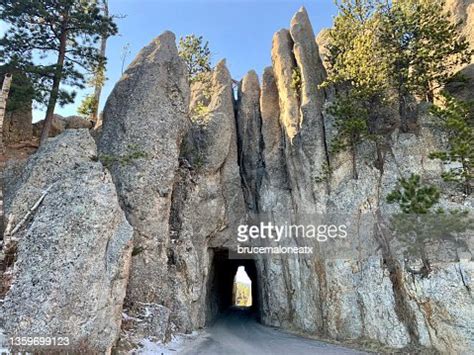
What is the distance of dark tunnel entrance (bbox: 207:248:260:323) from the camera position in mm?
24953

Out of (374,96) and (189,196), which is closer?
(374,96)

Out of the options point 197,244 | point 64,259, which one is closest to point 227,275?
point 197,244

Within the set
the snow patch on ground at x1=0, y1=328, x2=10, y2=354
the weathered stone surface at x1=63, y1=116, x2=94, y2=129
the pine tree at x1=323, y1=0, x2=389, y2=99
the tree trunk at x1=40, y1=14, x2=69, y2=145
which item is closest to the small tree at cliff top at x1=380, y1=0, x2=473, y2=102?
the pine tree at x1=323, y1=0, x2=389, y2=99

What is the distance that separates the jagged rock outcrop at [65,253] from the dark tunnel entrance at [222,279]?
12295mm

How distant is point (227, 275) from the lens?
35.7 meters

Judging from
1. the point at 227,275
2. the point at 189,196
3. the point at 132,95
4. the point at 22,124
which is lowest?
the point at 227,275

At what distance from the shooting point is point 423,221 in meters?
12.8

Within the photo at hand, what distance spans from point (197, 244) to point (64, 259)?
11312 mm

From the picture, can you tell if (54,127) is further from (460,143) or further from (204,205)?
(460,143)

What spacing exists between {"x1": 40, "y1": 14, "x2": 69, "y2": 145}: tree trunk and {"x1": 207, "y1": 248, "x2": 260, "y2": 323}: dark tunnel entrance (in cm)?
1206

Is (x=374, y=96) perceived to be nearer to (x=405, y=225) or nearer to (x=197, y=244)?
(x=405, y=225)

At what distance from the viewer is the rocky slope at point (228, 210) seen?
34.3 feet

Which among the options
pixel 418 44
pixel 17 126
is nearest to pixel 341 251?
pixel 418 44

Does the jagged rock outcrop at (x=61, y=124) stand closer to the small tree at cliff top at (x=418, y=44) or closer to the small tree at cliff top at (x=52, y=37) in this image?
the small tree at cliff top at (x=52, y=37)
